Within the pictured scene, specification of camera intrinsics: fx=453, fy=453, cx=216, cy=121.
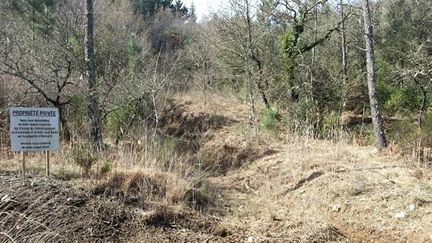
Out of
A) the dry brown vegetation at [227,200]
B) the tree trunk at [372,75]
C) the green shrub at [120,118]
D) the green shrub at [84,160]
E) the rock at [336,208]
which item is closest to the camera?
the dry brown vegetation at [227,200]

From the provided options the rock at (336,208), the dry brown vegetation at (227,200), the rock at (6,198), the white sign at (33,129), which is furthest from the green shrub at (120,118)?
the rock at (6,198)

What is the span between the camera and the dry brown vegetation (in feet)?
17.7

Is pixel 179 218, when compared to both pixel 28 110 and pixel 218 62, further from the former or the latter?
pixel 218 62

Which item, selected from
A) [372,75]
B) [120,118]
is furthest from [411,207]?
[120,118]

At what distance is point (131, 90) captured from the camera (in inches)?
475

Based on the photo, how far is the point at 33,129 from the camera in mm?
6172

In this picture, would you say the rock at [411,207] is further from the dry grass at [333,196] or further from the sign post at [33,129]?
the sign post at [33,129]

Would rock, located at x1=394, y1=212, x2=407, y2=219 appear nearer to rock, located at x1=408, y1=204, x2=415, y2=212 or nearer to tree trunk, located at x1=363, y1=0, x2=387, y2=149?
rock, located at x1=408, y1=204, x2=415, y2=212

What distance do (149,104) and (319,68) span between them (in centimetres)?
574

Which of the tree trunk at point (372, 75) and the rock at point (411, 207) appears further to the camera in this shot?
the tree trunk at point (372, 75)

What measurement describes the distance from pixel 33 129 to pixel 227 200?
337 centimetres

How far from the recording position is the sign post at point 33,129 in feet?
19.6

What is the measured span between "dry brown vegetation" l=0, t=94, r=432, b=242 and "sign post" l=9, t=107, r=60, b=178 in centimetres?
46

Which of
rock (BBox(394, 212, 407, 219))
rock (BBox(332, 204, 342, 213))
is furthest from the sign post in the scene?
rock (BBox(394, 212, 407, 219))
